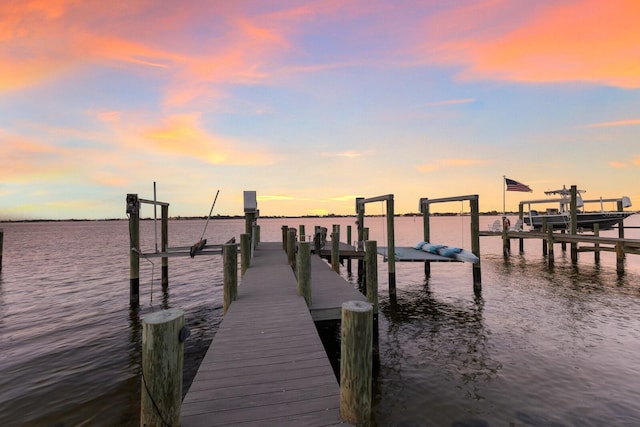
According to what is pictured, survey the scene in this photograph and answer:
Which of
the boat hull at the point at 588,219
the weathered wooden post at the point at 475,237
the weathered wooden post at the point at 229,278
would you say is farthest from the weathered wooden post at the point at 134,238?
the boat hull at the point at 588,219

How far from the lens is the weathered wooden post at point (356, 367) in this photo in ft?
9.85

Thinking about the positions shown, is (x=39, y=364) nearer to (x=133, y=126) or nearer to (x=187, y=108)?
(x=187, y=108)

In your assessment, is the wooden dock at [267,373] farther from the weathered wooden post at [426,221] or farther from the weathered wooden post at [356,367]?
the weathered wooden post at [426,221]

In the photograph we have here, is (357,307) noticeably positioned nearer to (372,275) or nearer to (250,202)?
(372,275)

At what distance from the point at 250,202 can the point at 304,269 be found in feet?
29.6

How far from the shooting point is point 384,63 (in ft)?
52.2

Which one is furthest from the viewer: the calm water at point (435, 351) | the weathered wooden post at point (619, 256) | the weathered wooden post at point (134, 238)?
the weathered wooden post at point (619, 256)

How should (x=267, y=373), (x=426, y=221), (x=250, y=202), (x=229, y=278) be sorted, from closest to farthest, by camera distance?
(x=267, y=373)
(x=229, y=278)
(x=250, y=202)
(x=426, y=221)

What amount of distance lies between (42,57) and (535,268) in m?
32.7

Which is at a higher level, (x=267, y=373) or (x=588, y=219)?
(x=588, y=219)

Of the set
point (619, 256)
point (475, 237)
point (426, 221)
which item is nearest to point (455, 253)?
point (475, 237)

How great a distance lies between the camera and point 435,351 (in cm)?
855

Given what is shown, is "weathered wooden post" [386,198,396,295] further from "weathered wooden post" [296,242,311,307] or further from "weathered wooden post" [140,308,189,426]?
"weathered wooden post" [140,308,189,426]

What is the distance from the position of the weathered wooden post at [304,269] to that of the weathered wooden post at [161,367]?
440cm
